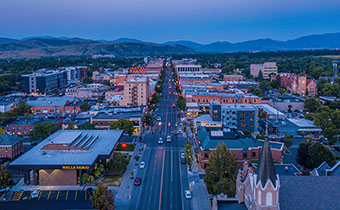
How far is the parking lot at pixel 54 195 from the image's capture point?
42.4 meters

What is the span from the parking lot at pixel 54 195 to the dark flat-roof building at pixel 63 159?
9.58 feet

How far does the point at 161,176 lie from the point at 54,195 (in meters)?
17.3

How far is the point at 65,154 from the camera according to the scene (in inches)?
1996

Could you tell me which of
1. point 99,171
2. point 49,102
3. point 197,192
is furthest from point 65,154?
point 49,102

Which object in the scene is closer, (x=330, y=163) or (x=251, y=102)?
(x=330, y=163)

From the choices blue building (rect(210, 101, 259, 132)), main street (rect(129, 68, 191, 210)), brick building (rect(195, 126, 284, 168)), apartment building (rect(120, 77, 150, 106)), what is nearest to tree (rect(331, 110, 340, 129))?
blue building (rect(210, 101, 259, 132))

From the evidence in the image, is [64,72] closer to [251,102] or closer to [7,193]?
[251,102]

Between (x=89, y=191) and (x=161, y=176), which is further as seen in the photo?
(x=161, y=176)

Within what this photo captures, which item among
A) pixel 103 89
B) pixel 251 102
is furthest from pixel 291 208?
pixel 103 89

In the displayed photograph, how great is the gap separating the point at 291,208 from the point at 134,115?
61.1m

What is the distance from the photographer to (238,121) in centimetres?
7756

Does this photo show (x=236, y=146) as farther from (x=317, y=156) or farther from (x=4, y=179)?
(x=4, y=179)

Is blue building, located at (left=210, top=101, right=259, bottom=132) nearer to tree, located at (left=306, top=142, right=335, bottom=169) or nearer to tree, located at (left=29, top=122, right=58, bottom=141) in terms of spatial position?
tree, located at (left=306, top=142, right=335, bottom=169)

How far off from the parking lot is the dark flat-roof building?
292 centimetres
